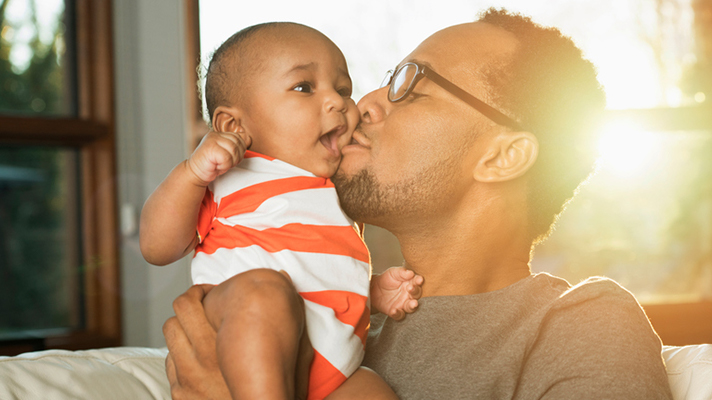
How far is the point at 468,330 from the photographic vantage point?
125 centimetres

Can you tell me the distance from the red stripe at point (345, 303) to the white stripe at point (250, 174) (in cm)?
25

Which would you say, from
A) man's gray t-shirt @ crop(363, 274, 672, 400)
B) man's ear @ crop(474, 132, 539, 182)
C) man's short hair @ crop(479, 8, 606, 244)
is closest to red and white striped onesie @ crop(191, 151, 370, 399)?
man's gray t-shirt @ crop(363, 274, 672, 400)

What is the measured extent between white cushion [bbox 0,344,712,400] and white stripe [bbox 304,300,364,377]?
55 centimetres

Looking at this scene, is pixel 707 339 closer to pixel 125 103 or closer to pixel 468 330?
pixel 468 330

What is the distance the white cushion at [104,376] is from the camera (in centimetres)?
120

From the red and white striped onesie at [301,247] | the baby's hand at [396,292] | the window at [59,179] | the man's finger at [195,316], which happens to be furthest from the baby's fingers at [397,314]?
the window at [59,179]

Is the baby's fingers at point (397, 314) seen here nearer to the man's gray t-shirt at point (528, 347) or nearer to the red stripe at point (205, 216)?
the man's gray t-shirt at point (528, 347)

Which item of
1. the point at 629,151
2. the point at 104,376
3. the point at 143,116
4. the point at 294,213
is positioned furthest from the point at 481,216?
the point at 143,116

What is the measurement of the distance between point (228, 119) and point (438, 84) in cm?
54

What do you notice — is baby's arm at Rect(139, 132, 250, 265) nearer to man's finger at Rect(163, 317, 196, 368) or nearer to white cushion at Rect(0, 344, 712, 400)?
man's finger at Rect(163, 317, 196, 368)

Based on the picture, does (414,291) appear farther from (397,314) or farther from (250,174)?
(250,174)

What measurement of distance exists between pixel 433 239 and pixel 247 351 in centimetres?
71

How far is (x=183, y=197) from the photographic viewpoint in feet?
3.54

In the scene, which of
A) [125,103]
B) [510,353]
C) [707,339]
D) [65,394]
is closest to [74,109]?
[125,103]
